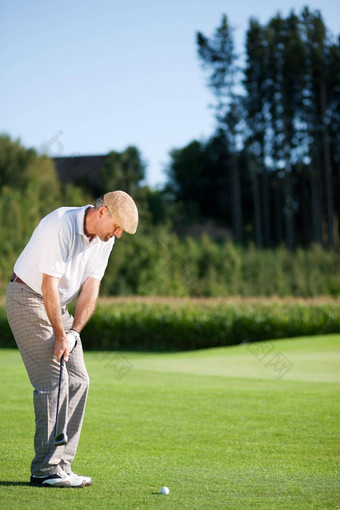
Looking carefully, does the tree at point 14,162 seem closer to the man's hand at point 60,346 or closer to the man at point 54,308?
the man at point 54,308

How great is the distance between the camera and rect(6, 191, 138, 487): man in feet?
13.1

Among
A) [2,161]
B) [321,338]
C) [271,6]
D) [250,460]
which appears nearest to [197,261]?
[2,161]

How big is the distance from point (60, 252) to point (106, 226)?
14.2 inches

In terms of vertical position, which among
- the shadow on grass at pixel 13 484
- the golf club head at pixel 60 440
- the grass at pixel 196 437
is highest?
the golf club head at pixel 60 440

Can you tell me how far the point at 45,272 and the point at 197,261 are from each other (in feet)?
83.7

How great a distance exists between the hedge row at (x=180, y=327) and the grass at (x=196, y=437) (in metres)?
5.02

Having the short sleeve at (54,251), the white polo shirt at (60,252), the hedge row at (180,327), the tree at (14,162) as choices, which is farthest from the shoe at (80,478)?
the tree at (14,162)

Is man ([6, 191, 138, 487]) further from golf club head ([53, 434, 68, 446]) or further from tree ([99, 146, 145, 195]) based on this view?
tree ([99, 146, 145, 195])

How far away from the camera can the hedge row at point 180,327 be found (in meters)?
17.2

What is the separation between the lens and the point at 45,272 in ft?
12.8

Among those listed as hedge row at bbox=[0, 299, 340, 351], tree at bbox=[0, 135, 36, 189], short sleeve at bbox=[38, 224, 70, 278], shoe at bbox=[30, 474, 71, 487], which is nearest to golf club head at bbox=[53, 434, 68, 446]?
shoe at bbox=[30, 474, 71, 487]

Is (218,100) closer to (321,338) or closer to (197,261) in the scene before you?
(197,261)

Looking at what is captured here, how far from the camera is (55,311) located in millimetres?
3961

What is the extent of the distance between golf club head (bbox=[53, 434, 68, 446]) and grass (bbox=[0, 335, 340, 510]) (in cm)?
29
